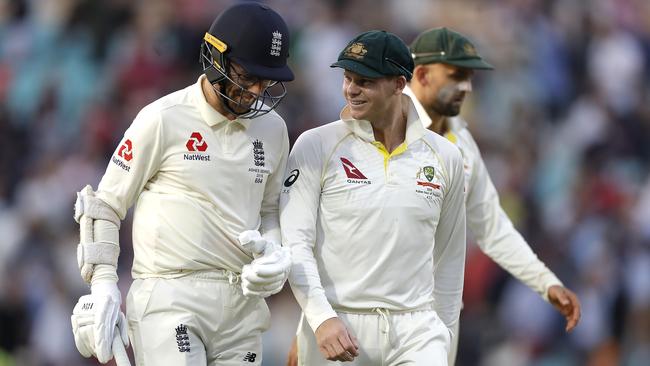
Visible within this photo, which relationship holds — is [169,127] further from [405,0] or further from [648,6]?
[648,6]

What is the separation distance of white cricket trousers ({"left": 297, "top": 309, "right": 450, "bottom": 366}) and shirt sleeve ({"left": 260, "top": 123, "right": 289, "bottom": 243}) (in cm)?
48

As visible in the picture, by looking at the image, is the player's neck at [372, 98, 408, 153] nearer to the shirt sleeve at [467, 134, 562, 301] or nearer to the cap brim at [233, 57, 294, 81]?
the cap brim at [233, 57, 294, 81]

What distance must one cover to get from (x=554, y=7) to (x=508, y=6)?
0.50 m

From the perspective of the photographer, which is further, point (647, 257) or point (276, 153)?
point (647, 257)

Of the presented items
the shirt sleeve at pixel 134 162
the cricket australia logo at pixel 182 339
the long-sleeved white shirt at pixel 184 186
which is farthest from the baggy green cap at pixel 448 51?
the cricket australia logo at pixel 182 339

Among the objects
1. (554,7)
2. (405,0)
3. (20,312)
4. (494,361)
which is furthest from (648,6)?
(20,312)

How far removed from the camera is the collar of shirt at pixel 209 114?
213 inches

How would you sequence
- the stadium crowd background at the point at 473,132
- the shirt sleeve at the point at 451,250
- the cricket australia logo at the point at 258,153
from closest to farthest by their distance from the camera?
the cricket australia logo at the point at 258,153, the shirt sleeve at the point at 451,250, the stadium crowd background at the point at 473,132

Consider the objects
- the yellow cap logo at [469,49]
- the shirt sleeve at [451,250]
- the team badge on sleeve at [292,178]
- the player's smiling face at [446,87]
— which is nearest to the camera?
the team badge on sleeve at [292,178]

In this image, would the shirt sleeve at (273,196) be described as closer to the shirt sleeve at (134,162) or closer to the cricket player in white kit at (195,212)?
the cricket player in white kit at (195,212)

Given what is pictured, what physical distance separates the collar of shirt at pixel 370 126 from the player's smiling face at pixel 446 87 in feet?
3.49

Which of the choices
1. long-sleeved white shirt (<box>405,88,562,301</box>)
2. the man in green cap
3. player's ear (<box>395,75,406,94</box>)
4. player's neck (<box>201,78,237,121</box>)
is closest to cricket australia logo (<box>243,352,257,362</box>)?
player's neck (<box>201,78,237,121</box>)

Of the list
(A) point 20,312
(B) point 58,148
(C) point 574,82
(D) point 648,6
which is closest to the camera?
(A) point 20,312

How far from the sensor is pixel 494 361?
11102mm
